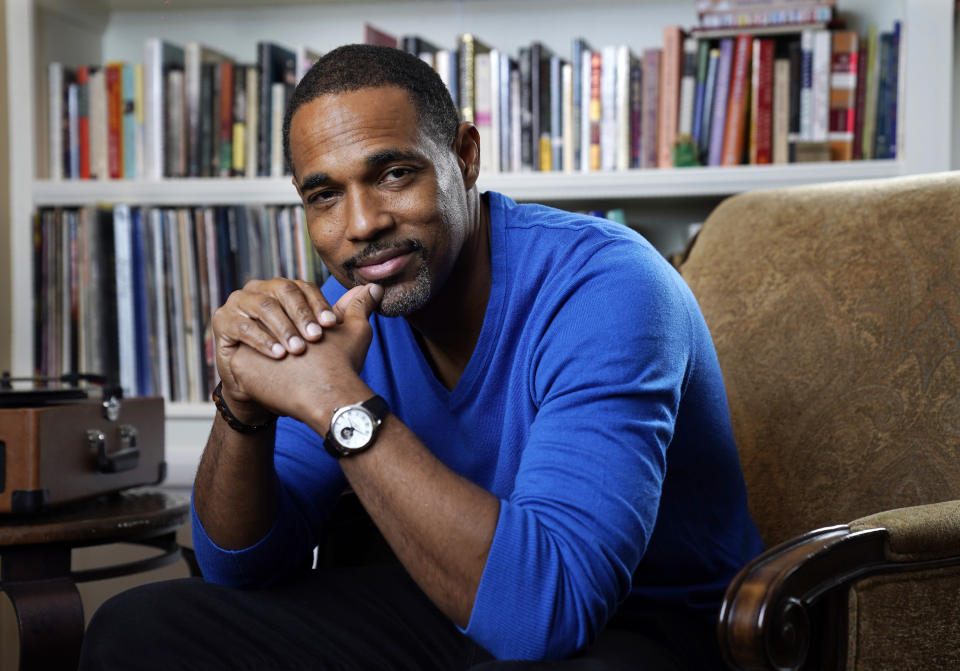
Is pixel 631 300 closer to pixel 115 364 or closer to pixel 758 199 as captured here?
pixel 758 199

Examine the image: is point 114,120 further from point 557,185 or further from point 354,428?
point 354,428

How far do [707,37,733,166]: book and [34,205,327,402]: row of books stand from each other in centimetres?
87

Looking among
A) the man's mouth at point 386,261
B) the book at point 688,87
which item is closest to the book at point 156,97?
the book at point 688,87

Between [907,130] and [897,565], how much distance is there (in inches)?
50.4

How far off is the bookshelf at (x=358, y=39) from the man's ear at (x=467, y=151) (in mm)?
728

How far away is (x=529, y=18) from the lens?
83.6 inches

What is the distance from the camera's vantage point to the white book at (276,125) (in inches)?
79.3

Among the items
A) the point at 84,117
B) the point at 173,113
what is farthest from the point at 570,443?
the point at 84,117

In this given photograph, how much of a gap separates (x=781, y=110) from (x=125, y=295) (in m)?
1.42

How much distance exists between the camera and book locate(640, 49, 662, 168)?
190 cm

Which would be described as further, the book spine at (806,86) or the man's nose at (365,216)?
the book spine at (806,86)

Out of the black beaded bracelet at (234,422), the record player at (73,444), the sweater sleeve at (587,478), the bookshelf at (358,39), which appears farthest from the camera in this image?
the bookshelf at (358,39)

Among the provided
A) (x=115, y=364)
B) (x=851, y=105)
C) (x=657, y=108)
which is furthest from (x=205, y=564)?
(x=851, y=105)

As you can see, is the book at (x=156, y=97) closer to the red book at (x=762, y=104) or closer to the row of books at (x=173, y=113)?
the row of books at (x=173, y=113)
